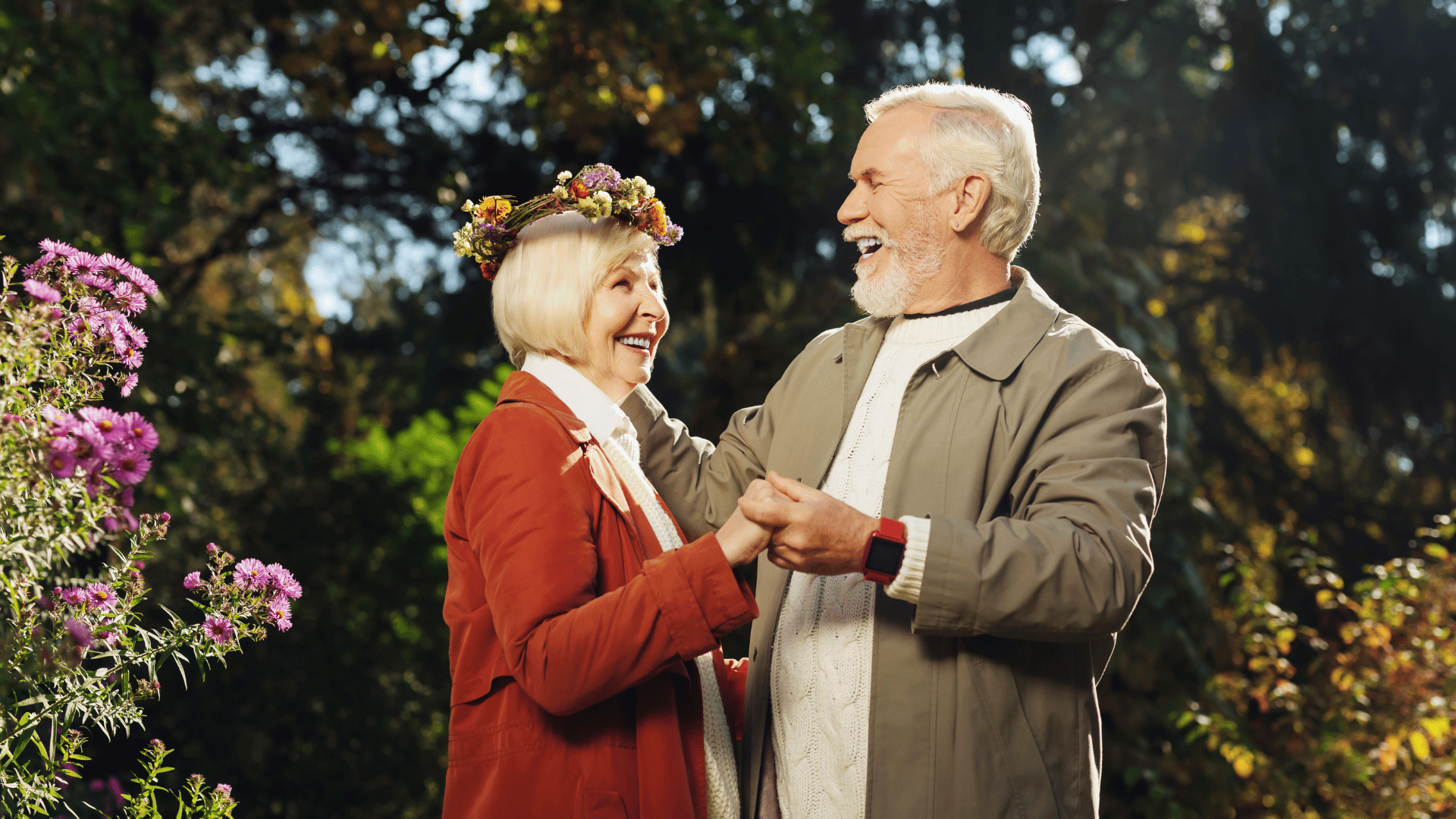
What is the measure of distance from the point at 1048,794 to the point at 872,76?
5.53 meters

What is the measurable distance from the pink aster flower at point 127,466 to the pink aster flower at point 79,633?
0.28m

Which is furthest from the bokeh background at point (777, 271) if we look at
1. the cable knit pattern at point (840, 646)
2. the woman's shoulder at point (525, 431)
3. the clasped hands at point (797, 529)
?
the clasped hands at point (797, 529)

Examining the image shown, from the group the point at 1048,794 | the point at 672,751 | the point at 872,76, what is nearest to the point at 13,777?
the point at 672,751

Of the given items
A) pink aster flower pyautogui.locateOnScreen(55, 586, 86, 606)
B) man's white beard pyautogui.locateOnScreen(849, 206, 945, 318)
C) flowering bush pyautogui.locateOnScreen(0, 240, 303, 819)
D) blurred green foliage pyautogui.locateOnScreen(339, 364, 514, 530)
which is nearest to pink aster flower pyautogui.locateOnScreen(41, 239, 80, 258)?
flowering bush pyautogui.locateOnScreen(0, 240, 303, 819)

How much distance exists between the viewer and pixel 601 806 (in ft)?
5.79

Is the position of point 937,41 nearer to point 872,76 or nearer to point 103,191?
point 872,76

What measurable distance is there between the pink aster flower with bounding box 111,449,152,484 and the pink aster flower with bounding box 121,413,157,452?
1 centimetres

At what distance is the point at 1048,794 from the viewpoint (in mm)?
1825

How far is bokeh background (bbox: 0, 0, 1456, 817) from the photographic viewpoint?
416cm

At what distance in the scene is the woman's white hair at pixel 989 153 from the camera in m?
2.19

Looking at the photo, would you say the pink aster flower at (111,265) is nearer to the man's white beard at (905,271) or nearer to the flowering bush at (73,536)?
the flowering bush at (73,536)

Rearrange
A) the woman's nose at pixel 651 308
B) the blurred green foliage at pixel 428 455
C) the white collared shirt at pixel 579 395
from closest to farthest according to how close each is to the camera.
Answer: the white collared shirt at pixel 579 395 → the woman's nose at pixel 651 308 → the blurred green foliage at pixel 428 455

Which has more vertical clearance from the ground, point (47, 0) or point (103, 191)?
point (47, 0)

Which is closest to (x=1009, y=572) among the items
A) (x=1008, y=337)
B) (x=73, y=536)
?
(x=1008, y=337)
